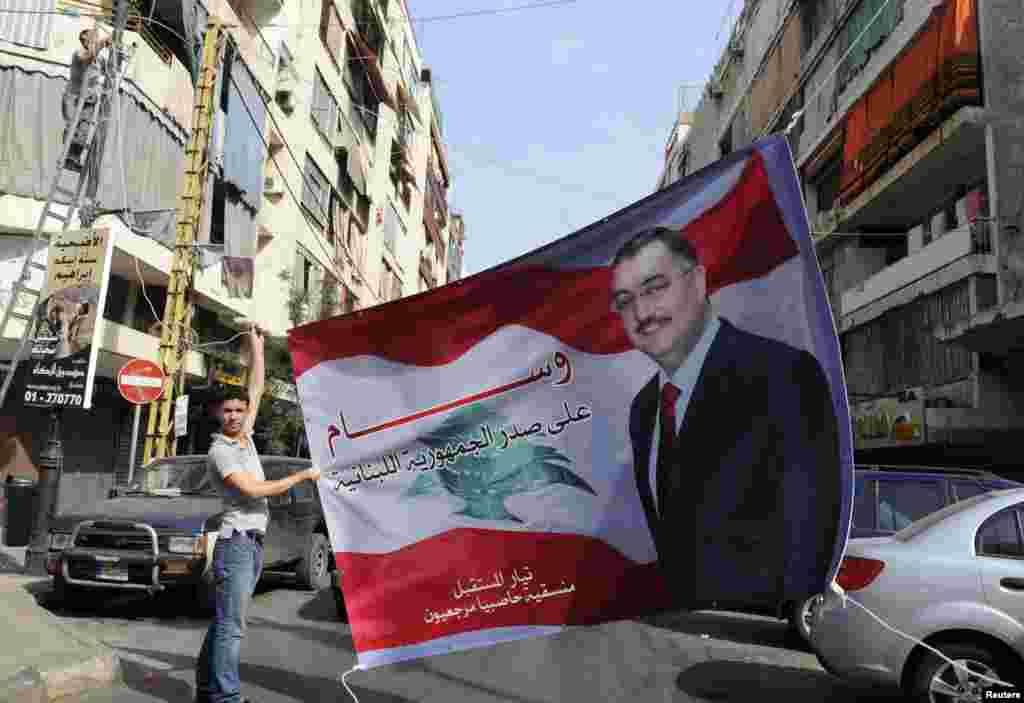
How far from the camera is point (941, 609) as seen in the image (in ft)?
18.1

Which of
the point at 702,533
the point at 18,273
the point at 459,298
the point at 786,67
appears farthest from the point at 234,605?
the point at 786,67

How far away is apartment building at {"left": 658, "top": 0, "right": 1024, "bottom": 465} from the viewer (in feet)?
58.7

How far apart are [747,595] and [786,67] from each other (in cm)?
3024

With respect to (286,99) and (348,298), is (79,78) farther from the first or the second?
(348,298)

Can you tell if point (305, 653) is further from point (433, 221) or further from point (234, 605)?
point (433, 221)

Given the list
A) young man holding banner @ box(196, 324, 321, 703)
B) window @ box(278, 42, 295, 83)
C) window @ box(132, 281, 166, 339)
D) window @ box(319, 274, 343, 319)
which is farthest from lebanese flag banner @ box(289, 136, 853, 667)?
window @ box(278, 42, 295, 83)

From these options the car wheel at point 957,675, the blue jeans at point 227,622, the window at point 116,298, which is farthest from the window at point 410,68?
the car wheel at point 957,675

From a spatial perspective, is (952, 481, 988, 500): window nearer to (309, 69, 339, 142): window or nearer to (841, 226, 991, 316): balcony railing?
(841, 226, 991, 316): balcony railing

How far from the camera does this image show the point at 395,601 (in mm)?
4574

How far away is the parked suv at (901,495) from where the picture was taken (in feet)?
27.7

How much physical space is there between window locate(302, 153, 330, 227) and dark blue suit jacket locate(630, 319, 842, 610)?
27.0 meters

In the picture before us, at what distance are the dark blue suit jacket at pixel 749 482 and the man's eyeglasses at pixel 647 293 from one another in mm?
327

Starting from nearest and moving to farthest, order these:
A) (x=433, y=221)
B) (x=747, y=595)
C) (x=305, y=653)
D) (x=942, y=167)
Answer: (x=747, y=595) → (x=305, y=653) → (x=942, y=167) → (x=433, y=221)

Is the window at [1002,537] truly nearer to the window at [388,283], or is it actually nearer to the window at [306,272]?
the window at [306,272]
